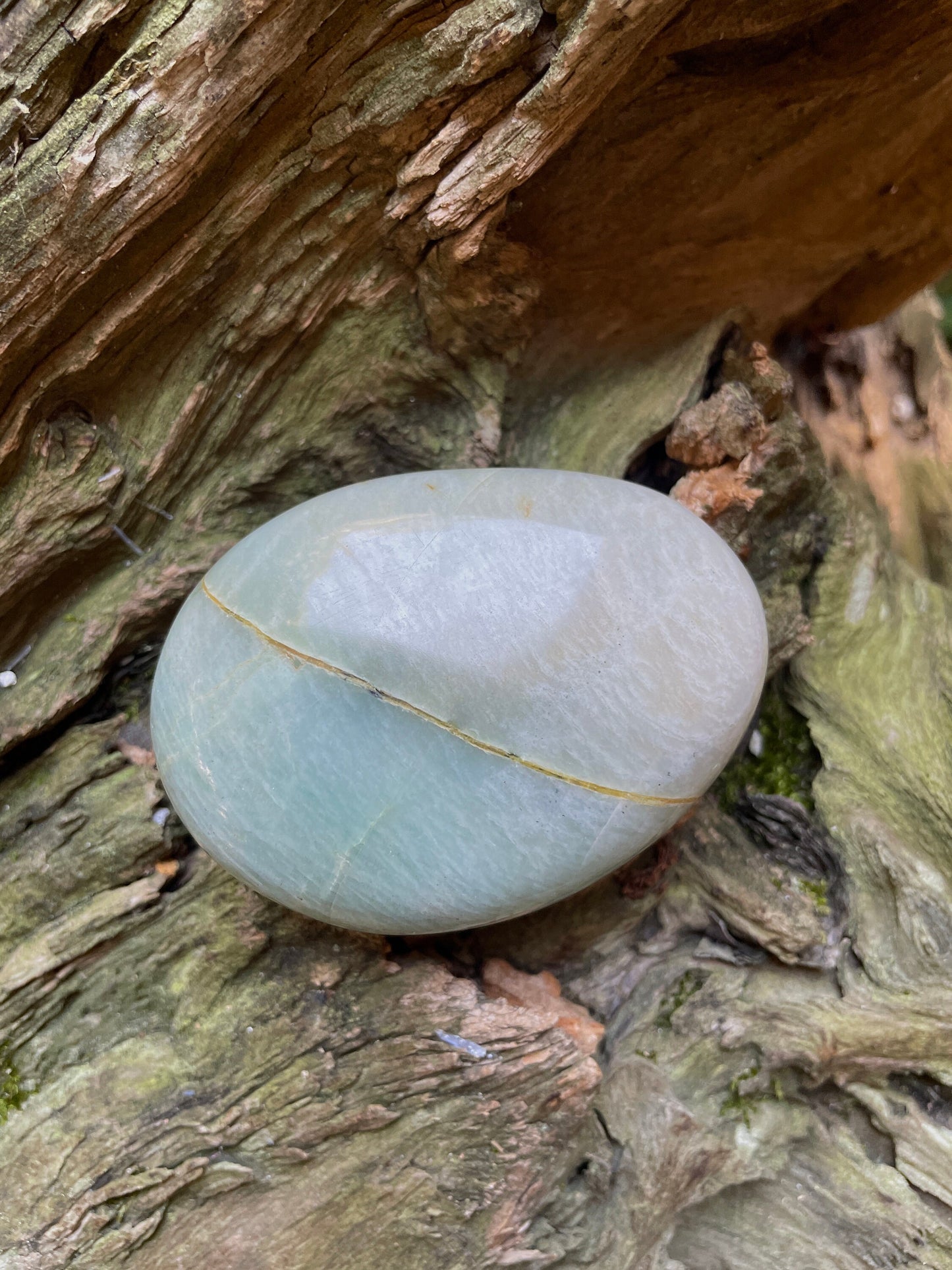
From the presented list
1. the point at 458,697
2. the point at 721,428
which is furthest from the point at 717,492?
the point at 458,697

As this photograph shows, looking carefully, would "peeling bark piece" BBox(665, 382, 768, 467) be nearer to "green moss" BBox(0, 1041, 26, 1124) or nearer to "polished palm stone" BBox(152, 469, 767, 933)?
"polished palm stone" BBox(152, 469, 767, 933)

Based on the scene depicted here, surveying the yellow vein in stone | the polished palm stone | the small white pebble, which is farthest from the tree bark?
the small white pebble

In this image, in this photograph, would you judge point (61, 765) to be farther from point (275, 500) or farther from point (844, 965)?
point (844, 965)

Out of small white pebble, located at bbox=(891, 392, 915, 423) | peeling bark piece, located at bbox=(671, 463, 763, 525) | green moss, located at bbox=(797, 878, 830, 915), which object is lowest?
small white pebble, located at bbox=(891, 392, 915, 423)

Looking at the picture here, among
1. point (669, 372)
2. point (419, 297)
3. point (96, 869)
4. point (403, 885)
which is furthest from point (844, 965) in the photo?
point (419, 297)

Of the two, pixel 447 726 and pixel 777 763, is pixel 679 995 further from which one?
pixel 447 726

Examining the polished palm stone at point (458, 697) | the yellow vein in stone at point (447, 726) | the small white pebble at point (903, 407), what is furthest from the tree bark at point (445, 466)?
the small white pebble at point (903, 407)
